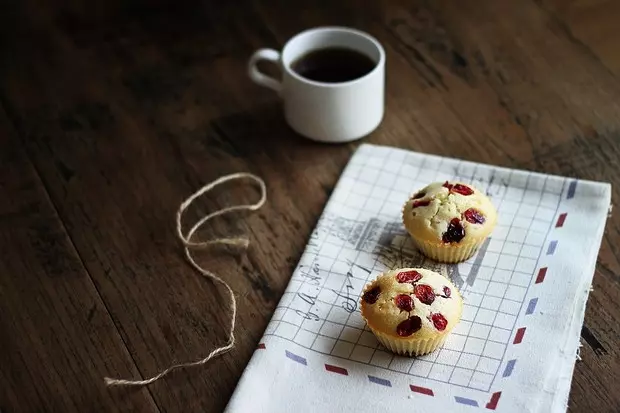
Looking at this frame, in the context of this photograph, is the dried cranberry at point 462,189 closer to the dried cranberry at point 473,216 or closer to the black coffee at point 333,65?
the dried cranberry at point 473,216

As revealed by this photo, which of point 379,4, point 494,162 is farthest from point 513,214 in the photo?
point 379,4

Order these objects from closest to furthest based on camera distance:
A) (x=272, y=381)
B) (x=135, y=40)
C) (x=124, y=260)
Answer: (x=272, y=381)
(x=124, y=260)
(x=135, y=40)

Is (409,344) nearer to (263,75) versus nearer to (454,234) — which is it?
(454,234)

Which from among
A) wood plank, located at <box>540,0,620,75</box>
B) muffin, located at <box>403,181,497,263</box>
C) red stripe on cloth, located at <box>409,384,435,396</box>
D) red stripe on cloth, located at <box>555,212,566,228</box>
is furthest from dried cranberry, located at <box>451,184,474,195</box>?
wood plank, located at <box>540,0,620,75</box>

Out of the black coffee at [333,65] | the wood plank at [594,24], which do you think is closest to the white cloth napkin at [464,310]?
the black coffee at [333,65]

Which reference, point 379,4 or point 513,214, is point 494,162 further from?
point 379,4

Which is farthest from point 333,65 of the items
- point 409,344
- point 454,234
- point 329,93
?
point 409,344

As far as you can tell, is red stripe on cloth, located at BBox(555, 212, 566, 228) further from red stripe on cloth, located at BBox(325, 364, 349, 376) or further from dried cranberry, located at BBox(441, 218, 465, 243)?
red stripe on cloth, located at BBox(325, 364, 349, 376)
